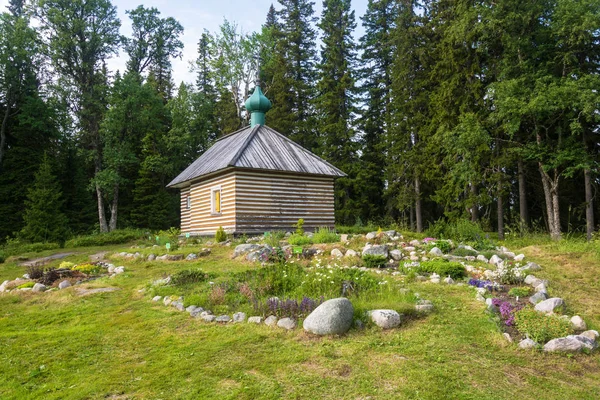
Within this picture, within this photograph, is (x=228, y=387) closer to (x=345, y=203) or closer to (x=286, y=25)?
(x=345, y=203)

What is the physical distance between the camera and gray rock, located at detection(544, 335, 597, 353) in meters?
4.74

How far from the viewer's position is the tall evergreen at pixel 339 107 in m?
29.0

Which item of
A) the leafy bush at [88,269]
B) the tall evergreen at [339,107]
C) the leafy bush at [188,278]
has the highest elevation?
the tall evergreen at [339,107]

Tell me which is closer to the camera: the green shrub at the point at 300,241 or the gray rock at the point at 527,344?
the gray rock at the point at 527,344

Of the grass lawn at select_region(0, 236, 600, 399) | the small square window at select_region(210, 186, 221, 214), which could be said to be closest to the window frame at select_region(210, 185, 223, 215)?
the small square window at select_region(210, 186, 221, 214)

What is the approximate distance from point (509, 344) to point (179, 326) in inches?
169

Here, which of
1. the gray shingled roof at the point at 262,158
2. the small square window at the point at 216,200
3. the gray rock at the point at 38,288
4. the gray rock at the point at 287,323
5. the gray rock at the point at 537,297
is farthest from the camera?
the small square window at the point at 216,200

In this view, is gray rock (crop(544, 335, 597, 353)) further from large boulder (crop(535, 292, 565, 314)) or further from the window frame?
the window frame

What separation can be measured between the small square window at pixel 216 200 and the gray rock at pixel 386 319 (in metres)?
13.6

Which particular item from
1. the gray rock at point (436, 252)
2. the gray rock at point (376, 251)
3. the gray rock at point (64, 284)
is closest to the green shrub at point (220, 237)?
the gray rock at point (64, 284)

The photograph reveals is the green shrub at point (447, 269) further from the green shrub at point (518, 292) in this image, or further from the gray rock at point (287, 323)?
the gray rock at point (287, 323)

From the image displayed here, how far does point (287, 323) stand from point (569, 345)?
3.33 meters

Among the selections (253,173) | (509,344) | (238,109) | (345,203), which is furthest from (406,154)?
(509,344)

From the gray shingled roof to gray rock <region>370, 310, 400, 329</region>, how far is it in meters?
12.0
